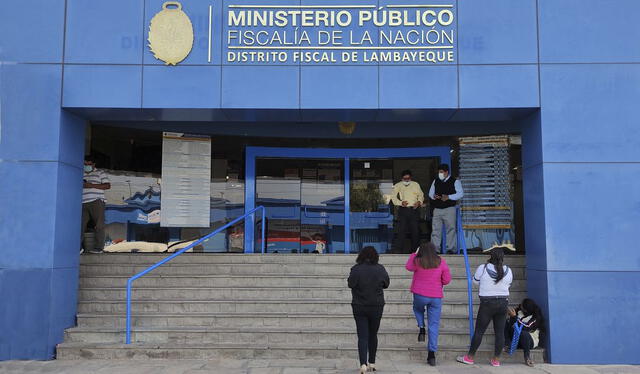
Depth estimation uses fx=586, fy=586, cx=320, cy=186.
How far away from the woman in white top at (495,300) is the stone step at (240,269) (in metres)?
2.08

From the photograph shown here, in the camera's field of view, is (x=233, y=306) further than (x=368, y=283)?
Yes

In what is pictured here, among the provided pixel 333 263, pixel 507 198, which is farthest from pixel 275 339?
pixel 507 198

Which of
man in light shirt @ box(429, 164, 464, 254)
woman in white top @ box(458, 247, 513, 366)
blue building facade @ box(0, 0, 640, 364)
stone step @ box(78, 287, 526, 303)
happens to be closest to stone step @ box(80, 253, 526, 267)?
stone step @ box(78, 287, 526, 303)

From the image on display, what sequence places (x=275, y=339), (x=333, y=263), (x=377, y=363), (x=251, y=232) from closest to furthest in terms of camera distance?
1. (x=377, y=363)
2. (x=275, y=339)
3. (x=333, y=263)
4. (x=251, y=232)

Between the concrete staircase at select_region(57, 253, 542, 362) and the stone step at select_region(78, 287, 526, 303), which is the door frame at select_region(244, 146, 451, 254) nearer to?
the concrete staircase at select_region(57, 253, 542, 362)

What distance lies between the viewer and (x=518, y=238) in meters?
11.5

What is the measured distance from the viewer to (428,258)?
6.92 metres

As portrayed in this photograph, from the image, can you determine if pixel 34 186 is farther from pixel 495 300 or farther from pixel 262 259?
pixel 495 300

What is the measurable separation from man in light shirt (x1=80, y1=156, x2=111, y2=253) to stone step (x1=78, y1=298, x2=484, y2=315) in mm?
2927

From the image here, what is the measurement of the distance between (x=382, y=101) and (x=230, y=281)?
11.7 feet

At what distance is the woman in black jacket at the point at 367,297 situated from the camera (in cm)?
635

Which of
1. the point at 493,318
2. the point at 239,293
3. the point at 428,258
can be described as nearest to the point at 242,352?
the point at 239,293

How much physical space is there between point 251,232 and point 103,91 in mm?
4337

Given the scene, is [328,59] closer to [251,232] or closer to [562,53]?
[562,53]
